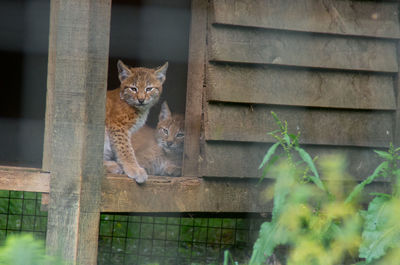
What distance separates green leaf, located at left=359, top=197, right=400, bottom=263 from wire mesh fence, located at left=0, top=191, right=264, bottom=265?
7.61ft

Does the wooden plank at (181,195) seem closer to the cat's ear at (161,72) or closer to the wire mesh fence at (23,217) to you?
the cat's ear at (161,72)

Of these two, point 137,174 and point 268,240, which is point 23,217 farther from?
point 268,240

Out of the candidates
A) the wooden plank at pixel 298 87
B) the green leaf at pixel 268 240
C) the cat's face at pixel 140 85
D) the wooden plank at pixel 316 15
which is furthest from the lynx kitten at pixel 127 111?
the green leaf at pixel 268 240

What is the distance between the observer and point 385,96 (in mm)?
2979

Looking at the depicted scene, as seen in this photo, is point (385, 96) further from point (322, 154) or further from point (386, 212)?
point (386, 212)

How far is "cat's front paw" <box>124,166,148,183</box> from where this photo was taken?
2662 mm

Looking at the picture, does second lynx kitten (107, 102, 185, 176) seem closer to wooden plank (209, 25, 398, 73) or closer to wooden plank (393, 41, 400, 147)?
wooden plank (209, 25, 398, 73)

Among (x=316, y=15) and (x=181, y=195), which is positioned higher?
(x=316, y=15)

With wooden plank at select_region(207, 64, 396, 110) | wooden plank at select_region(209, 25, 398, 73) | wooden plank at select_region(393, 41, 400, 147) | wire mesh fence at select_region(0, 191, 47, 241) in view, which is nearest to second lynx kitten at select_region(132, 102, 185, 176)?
wooden plank at select_region(207, 64, 396, 110)

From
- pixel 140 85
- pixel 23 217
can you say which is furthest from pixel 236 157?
pixel 23 217

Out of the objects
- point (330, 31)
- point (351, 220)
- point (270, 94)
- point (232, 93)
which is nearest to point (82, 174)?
point (232, 93)

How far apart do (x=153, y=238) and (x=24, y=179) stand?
233 centimetres

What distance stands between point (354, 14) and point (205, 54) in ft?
2.71

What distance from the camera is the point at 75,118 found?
2.40 metres
